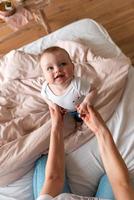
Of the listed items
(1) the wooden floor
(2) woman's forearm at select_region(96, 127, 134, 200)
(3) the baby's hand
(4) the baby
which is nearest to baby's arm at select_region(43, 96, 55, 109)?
(4) the baby

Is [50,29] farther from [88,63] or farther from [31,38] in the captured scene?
[88,63]

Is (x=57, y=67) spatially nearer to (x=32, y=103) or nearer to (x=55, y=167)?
(x=32, y=103)

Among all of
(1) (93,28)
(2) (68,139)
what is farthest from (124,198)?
(1) (93,28)

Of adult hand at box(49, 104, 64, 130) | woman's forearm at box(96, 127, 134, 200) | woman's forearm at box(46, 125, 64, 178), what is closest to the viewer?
woman's forearm at box(96, 127, 134, 200)

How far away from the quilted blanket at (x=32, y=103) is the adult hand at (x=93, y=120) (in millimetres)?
173

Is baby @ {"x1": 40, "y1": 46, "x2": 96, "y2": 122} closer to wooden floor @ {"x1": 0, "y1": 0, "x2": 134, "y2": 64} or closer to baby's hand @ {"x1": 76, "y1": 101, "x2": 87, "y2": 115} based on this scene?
baby's hand @ {"x1": 76, "y1": 101, "x2": 87, "y2": 115}

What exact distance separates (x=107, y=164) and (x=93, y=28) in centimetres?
101

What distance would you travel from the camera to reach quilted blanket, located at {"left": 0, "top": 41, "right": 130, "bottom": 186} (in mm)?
1362

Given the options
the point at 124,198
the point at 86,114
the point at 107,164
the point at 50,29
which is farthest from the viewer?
the point at 50,29

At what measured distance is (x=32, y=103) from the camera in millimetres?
1536

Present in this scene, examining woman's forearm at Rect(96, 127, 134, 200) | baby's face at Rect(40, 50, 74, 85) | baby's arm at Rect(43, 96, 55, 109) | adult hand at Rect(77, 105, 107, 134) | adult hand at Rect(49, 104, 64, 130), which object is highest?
baby's face at Rect(40, 50, 74, 85)

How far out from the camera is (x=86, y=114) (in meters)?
1.26

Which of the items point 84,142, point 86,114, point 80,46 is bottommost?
point 84,142

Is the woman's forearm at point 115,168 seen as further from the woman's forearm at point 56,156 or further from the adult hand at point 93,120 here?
the woman's forearm at point 56,156
